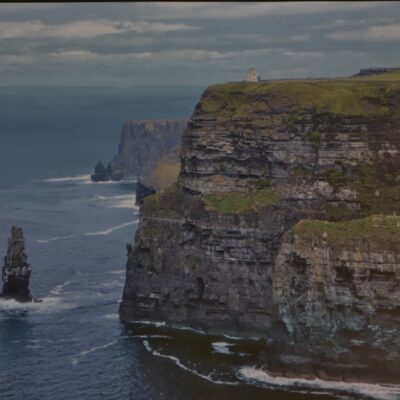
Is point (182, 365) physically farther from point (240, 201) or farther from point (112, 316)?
point (240, 201)

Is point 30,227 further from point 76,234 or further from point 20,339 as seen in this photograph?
point 20,339

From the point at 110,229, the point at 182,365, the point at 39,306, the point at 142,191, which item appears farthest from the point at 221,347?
the point at 142,191

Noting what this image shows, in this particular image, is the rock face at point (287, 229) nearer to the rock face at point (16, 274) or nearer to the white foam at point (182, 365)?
the white foam at point (182, 365)

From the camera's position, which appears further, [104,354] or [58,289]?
[58,289]

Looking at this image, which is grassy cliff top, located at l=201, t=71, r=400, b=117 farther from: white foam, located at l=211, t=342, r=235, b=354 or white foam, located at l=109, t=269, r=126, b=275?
white foam, located at l=109, t=269, r=126, b=275

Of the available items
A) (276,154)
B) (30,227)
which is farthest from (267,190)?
(30,227)

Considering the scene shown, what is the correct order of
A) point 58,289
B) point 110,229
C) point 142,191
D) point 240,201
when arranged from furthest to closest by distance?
point 142,191, point 110,229, point 58,289, point 240,201
